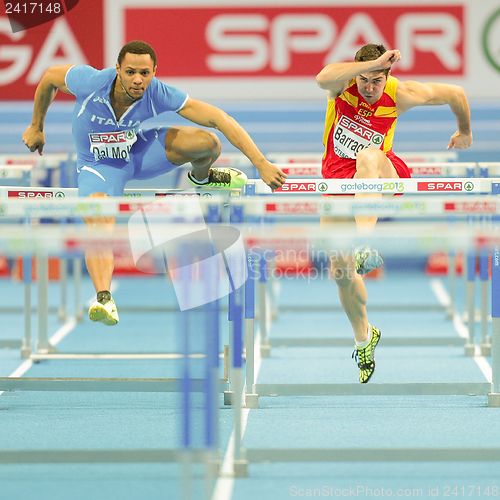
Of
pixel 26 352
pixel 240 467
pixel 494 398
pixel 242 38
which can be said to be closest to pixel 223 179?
pixel 494 398

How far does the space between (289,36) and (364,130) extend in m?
5.39

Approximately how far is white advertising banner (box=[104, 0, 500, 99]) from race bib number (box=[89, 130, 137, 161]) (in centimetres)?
575

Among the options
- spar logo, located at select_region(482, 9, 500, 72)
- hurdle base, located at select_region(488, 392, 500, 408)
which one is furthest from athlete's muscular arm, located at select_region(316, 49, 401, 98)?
spar logo, located at select_region(482, 9, 500, 72)

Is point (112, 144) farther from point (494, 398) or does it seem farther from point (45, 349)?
point (494, 398)

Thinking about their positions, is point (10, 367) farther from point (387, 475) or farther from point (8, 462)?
point (387, 475)

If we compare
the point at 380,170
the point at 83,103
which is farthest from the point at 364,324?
the point at 83,103

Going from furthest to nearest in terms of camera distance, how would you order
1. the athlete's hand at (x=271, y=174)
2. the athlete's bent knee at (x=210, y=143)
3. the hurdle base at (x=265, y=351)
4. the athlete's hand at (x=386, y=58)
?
1. the hurdle base at (x=265, y=351)
2. the athlete's bent knee at (x=210, y=143)
3. the athlete's hand at (x=386, y=58)
4. the athlete's hand at (x=271, y=174)

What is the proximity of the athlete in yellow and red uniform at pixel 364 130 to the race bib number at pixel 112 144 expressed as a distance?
3.51 feet

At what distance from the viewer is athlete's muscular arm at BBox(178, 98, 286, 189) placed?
19.4ft

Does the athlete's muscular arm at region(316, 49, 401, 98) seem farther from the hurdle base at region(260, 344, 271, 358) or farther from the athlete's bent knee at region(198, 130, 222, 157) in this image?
the hurdle base at region(260, 344, 271, 358)

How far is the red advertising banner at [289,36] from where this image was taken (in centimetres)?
1202

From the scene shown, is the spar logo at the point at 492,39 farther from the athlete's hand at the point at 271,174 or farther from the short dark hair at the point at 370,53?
the athlete's hand at the point at 271,174

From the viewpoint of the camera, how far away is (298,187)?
614cm

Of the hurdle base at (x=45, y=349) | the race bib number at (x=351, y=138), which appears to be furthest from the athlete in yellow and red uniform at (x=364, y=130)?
the hurdle base at (x=45, y=349)
